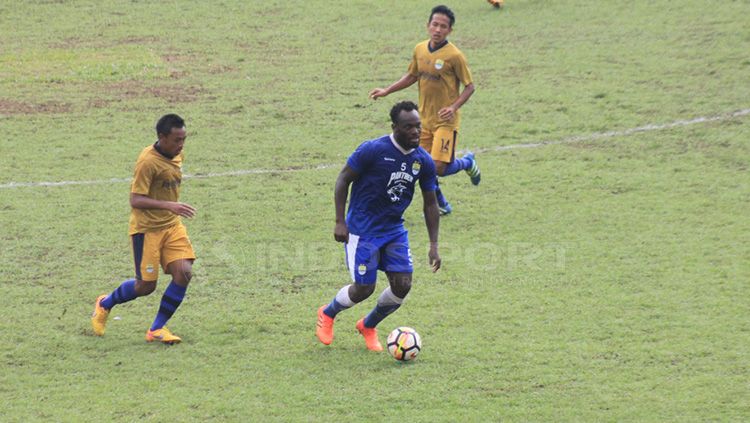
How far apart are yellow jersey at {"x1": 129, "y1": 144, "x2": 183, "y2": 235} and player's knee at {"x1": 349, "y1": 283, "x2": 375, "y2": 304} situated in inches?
66.8

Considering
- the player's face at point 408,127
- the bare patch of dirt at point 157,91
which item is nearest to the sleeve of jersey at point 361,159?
the player's face at point 408,127

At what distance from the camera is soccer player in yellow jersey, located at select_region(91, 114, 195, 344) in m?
9.20

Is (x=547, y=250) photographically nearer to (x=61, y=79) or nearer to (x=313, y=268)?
(x=313, y=268)

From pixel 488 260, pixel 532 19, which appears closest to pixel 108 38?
pixel 532 19

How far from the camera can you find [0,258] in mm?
11578

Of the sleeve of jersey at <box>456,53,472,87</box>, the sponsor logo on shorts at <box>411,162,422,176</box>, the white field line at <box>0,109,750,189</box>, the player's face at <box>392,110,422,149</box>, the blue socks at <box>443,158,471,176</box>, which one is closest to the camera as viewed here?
the player's face at <box>392,110,422,149</box>

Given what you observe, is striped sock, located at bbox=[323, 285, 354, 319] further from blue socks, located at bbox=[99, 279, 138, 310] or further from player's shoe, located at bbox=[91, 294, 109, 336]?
player's shoe, located at bbox=[91, 294, 109, 336]

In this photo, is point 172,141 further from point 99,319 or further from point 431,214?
Result: point 431,214

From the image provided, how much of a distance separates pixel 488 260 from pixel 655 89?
25.7 feet

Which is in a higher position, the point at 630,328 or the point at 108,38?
the point at 108,38

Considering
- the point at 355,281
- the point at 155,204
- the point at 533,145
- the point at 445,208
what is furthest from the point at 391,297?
the point at 533,145

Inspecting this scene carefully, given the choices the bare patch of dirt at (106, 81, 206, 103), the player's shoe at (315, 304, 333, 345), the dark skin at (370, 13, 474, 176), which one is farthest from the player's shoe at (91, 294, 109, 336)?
the bare patch of dirt at (106, 81, 206, 103)

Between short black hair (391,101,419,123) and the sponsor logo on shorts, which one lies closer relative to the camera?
short black hair (391,101,419,123)

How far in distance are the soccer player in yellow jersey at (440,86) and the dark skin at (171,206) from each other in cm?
379
